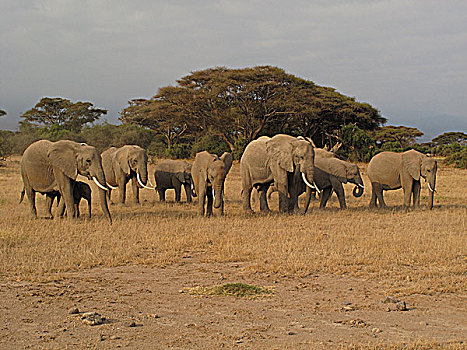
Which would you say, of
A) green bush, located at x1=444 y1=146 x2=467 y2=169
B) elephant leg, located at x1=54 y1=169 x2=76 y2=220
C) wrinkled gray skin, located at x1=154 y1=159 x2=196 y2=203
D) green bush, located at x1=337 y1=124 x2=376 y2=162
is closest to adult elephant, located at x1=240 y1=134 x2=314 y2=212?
wrinkled gray skin, located at x1=154 y1=159 x2=196 y2=203

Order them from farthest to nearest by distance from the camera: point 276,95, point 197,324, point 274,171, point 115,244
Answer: point 276,95 → point 274,171 → point 115,244 → point 197,324

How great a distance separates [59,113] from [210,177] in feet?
145

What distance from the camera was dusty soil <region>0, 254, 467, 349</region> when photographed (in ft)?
17.2

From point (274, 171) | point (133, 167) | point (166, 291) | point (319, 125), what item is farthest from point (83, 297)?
point (319, 125)

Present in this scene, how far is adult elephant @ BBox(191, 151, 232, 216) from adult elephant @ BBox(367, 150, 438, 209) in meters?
5.35

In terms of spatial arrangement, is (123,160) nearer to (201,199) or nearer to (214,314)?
(201,199)

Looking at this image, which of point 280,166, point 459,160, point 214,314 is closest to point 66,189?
point 280,166

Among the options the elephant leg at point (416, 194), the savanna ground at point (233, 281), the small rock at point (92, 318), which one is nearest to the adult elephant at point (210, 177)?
the savanna ground at point (233, 281)

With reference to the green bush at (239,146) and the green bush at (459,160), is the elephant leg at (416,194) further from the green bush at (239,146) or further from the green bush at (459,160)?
the green bush at (459,160)

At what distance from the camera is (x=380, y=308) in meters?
6.39

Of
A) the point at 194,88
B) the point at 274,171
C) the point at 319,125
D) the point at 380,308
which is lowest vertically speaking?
the point at 380,308

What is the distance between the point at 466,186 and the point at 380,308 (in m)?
20.9

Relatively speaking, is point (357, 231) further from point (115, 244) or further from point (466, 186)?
point (466, 186)

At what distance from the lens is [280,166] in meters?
14.5
